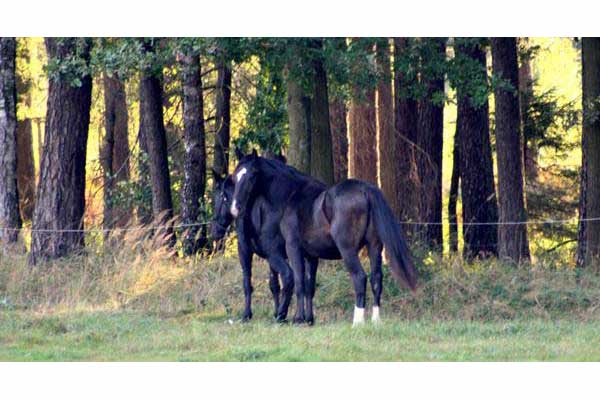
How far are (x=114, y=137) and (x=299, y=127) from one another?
48.6 ft

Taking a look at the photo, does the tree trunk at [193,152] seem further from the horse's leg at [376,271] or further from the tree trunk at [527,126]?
the horse's leg at [376,271]

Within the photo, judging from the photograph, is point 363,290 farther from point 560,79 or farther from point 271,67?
point 560,79

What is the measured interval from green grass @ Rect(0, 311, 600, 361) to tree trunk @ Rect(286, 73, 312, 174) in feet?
11.5

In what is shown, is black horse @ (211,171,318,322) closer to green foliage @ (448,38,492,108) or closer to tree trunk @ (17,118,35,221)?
green foliage @ (448,38,492,108)

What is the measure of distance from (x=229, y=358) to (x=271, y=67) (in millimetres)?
6746

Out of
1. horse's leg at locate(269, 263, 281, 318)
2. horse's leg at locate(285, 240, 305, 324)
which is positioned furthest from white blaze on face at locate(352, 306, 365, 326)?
horse's leg at locate(269, 263, 281, 318)

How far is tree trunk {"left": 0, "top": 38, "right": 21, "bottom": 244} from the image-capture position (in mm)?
21891

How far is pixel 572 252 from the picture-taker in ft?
75.1

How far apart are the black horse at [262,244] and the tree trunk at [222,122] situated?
10.3 meters

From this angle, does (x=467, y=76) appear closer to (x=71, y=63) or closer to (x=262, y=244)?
(x=262, y=244)

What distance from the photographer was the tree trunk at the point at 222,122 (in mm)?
26266

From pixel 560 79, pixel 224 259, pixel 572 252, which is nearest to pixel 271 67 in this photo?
pixel 224 259

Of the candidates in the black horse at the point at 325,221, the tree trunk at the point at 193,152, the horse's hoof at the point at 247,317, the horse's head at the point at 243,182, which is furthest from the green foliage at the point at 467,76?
the tree trunk at the point at 193,152

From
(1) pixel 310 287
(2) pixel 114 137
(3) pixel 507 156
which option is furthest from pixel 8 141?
(2) pixel 114 137
